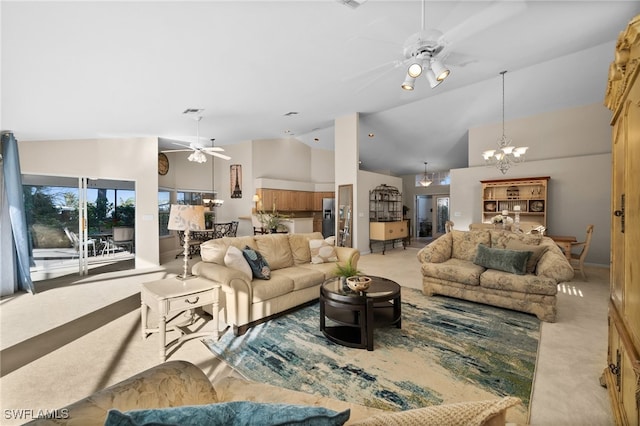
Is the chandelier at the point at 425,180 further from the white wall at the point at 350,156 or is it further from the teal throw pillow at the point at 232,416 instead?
the teal throw pillow at the point at 232,416

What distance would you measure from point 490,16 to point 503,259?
283 cm

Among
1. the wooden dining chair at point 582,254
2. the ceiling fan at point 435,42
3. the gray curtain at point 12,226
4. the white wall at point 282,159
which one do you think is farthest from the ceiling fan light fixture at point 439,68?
the white wall at point 282,159

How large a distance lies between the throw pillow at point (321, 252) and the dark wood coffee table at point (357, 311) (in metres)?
0.88

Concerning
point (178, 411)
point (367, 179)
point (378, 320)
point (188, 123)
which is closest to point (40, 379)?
point (178, 411)

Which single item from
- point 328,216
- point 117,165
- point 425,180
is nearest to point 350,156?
point 328,216

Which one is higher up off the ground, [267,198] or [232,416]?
[267,198]

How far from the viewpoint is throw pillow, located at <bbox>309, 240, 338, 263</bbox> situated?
3891 millimetres

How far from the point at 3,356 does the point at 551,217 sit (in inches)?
384

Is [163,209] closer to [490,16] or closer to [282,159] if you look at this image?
[282,159]

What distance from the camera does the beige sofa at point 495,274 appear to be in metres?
3.07

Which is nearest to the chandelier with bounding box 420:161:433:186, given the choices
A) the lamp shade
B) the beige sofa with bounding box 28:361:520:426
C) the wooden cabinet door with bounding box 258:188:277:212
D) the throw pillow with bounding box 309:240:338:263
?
the wooden cabinet door with bounding box 258:188:277:212

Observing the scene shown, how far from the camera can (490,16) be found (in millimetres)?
2865

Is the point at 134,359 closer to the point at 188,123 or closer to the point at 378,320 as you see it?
the point at 378,320

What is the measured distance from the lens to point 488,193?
7.52 metres
